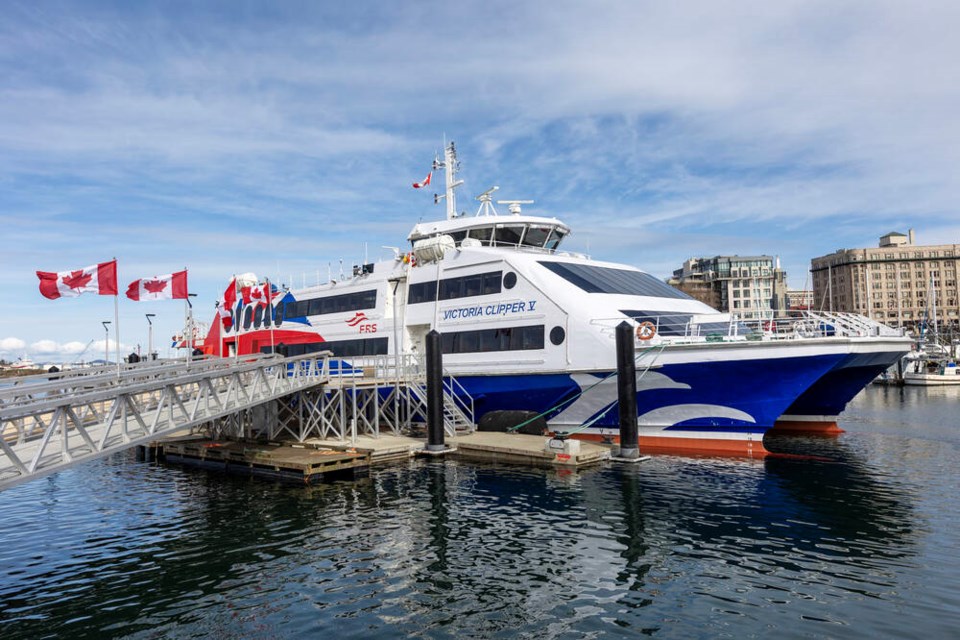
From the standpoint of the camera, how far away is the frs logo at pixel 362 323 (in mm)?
30964

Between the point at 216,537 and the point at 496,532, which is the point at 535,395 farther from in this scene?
the point at 216,537

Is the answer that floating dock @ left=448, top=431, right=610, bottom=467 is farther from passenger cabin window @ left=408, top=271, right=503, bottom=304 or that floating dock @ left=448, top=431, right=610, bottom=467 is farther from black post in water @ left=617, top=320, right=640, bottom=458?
passenger cabin window @ left=408, top=271, right=503, bottom=304

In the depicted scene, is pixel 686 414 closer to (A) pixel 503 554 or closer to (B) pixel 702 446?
(B) pixel 702 446

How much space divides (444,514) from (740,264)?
444 ft

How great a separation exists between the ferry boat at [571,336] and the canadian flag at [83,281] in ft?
37.5

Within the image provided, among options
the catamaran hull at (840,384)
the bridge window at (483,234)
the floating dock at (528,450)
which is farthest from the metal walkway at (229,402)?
the catamaran hull at (840,384)

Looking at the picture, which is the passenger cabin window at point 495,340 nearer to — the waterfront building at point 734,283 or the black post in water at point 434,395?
the black post in water at point 434,395

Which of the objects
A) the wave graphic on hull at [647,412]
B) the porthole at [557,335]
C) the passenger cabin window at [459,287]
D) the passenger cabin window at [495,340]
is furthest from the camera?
the passenger cabin window at [459,287]

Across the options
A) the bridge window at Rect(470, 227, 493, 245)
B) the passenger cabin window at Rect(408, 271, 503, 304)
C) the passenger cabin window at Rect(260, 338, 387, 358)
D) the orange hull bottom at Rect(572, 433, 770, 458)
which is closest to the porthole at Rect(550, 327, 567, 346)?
the passenger cabin window at Rect(408, 271, 503, 304)

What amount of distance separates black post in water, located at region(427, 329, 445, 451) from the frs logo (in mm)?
A: 7370

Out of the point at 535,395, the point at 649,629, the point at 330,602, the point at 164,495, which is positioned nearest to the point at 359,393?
the point at 535,395

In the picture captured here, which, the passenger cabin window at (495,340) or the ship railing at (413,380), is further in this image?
the ship railing at (413,380)

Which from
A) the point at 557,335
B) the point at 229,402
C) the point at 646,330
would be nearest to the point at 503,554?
the point at 229,402

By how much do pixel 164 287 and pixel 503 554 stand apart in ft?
52.6
